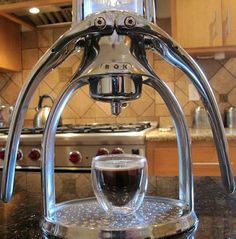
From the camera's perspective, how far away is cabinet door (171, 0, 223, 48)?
6.73 feet

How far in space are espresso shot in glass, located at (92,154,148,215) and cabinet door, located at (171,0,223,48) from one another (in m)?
1.67

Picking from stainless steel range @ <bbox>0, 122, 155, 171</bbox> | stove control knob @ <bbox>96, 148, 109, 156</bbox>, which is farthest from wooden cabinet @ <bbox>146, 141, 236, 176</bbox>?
stove control knob @ <bbox>96, 148, 109, 156</bbox>

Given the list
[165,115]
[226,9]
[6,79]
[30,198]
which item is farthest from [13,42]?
[30,198]

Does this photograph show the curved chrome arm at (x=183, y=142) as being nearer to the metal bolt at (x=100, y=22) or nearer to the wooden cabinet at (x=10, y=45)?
the metal bolt at (x=100, y=22)

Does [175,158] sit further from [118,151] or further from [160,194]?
[160,194]

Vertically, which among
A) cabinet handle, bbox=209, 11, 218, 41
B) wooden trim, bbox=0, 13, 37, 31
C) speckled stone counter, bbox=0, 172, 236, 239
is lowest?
speckled stone counter, bbox=0, 172, 236, 239

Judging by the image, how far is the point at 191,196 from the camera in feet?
1.76

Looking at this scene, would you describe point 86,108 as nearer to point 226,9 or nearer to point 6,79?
point 6,79

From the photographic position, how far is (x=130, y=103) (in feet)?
7.76

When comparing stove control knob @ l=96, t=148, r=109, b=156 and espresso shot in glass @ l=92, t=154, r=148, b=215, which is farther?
stove control knob @ l=96, t=148, r=109, b=156

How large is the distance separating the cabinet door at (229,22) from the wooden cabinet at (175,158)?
618 mm

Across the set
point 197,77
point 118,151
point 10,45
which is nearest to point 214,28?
point 118,151

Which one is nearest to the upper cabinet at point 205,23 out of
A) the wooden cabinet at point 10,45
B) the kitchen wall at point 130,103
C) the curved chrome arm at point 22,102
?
the kitchen wall at point 130,103

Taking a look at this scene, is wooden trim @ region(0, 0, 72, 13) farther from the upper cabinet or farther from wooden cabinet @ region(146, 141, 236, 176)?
wooden cabinet @ region(146, 141, 236, 176)
